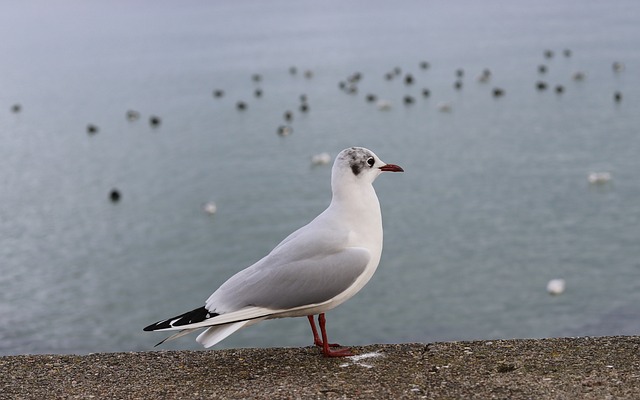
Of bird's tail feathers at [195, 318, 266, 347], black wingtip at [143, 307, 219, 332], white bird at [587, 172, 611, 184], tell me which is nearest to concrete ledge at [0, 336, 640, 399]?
bird's tail feathers at [195, 318, 266, 347]

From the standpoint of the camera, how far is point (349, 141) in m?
33.8

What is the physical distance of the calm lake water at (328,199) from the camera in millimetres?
19094

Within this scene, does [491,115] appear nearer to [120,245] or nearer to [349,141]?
[349,141]

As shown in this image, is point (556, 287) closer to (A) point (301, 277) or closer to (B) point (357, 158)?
(B) point (357, 158)

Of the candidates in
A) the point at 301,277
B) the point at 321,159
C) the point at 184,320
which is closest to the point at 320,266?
the point at 301,277

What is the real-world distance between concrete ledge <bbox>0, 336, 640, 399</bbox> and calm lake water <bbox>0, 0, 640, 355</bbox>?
1157cm

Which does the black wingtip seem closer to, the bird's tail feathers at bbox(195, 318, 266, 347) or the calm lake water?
the bird's tail feathers at bbox(195, 318, 266, 347)

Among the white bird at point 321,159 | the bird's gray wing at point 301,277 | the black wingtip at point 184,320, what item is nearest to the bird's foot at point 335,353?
the bird's gray wing at point 301,277

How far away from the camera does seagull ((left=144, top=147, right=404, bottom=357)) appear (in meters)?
5.39

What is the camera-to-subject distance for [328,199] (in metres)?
25.9

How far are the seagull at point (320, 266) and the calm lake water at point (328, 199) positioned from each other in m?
12.0

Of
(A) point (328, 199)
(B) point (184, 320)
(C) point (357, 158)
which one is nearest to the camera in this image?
(B) point (184, 320)

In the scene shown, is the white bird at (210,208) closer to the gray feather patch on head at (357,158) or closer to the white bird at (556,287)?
the white bird at (556,287)

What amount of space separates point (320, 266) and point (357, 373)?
697mm
